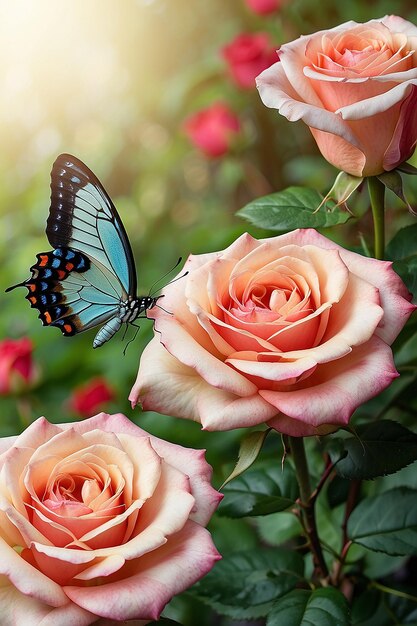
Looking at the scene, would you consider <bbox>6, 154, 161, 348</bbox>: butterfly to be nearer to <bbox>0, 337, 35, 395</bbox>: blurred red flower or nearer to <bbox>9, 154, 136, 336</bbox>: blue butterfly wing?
<bbox>9, 154, 136, 336</bbox>: blue butterfly wing

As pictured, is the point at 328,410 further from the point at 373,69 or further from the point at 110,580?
the point at 373,69

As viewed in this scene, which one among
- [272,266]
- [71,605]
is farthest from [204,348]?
[71,605]

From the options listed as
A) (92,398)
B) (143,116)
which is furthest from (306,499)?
(143,116)

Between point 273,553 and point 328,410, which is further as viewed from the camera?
point 273,553

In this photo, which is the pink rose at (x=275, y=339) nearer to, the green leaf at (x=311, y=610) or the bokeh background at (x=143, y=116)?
the green leaf at (x=311, y=610)

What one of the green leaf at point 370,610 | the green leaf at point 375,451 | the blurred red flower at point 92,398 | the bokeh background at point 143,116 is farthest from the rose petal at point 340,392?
the bokeh background at point 143,116

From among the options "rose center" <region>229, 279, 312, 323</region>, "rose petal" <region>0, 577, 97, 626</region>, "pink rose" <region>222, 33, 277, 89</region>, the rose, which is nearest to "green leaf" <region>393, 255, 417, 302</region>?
"rose center" <region>229, 279, 312, 323</region>
